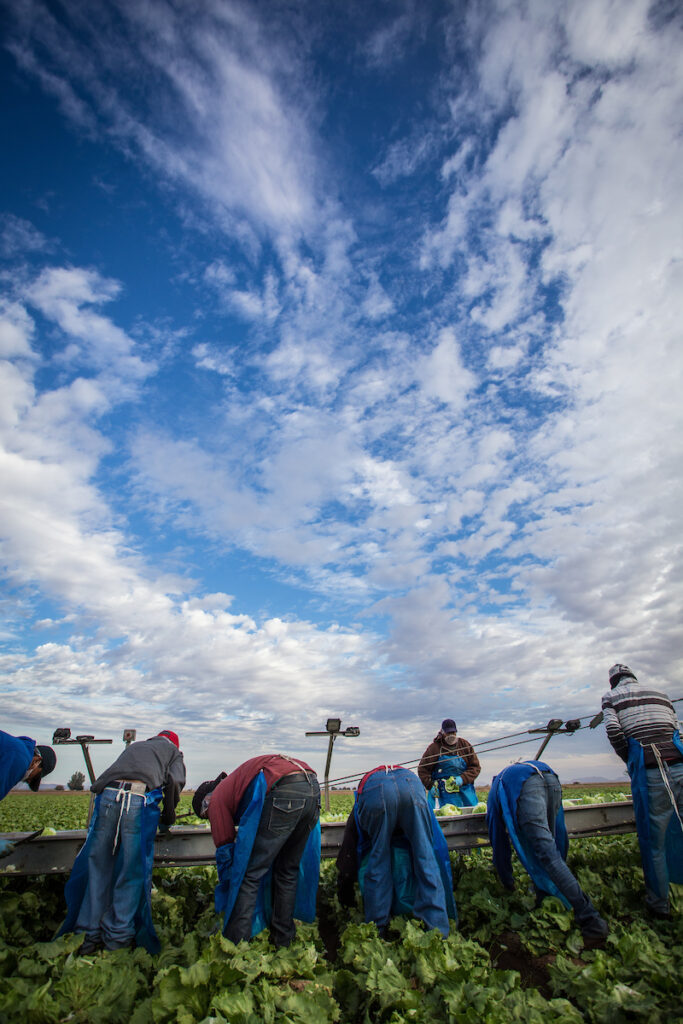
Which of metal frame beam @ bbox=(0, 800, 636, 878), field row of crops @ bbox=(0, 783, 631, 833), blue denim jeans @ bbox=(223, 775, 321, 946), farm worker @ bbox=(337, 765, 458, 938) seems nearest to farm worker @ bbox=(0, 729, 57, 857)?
metal frame beam @ bbox=(0, 800, 636, 878)

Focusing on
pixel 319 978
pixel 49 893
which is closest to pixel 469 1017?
pixel 319 978

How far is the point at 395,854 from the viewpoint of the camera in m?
5.44

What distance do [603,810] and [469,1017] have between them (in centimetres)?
501

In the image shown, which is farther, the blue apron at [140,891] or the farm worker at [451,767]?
the farm worker at [451,767]

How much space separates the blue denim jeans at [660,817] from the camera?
18.6 ft

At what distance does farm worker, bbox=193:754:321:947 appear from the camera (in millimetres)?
4684

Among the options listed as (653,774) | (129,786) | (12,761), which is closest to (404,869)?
(129,786)

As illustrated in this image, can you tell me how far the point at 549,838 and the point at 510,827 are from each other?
1.47ft

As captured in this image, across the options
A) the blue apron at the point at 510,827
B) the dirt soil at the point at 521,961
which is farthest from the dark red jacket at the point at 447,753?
the dirt soil at the point at 521,961

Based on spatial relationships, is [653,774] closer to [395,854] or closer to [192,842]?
[395,854]

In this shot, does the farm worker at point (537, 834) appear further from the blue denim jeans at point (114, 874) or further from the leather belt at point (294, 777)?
the blue denim jeans at point (114, 874)

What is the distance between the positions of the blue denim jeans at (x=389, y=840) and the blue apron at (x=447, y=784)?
349 centimetres

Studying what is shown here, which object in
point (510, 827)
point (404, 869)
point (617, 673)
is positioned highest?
point (617, 673)

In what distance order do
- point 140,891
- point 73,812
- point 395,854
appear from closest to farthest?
point 140,891
point 395,854
point 73,812
